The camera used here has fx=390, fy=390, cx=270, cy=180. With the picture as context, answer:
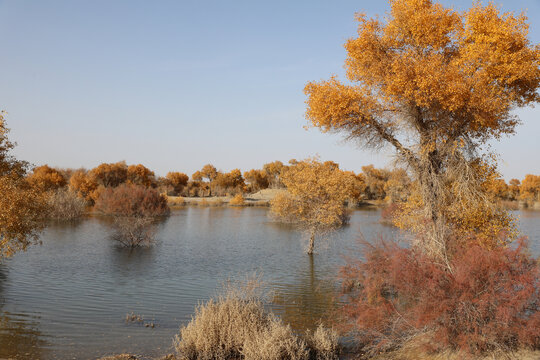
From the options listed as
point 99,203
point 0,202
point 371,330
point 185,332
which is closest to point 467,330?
point 371,330

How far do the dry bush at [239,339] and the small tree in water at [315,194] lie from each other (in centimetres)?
1611

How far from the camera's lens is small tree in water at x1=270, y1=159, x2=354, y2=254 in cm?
2673

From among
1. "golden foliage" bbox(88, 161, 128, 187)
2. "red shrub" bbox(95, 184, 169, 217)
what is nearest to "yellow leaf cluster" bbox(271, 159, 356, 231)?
"red shrub" bbox(95, 184, 169, 217)

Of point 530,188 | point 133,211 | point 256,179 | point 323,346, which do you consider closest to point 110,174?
point 133,211

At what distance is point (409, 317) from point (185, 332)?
5.86 m

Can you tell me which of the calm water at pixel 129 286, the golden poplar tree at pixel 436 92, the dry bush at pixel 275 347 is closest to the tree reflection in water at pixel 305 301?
the calm water at pixel 129 286

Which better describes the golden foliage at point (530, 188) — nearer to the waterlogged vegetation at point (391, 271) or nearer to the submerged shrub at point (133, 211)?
the submerged shrub at point (133, 211)

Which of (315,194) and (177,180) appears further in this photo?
(177,180)

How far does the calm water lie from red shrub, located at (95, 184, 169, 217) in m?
16.4

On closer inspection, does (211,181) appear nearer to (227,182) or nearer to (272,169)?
(227,182)

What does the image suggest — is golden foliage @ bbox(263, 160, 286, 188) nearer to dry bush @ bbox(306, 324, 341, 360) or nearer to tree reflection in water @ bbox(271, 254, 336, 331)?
tree reflection in water @ bbox(271, 254, 336, 331)

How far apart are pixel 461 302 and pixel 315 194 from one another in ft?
59.8

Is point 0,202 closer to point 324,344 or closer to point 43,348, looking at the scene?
point 43,348

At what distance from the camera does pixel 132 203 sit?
177 feet
